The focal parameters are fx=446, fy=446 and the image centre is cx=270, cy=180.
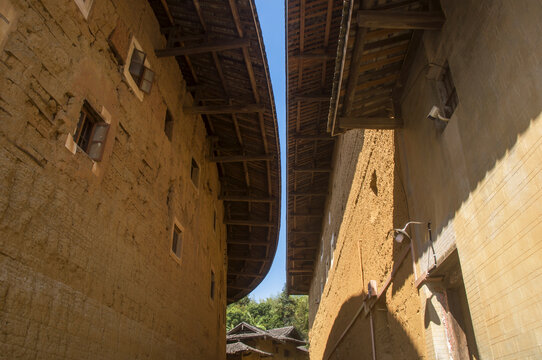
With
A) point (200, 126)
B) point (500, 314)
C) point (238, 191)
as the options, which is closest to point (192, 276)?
point (200, 126)

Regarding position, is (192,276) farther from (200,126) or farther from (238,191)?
(238,191)

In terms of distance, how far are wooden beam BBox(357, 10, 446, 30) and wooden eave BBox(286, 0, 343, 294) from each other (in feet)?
11.9

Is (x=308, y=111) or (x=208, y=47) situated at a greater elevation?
(x=308, y=111)

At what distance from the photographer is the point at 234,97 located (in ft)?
35.4

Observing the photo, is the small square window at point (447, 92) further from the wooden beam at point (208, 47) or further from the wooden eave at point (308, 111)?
the wooden beam at point (208, 47)

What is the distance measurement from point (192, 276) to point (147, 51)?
16.6 ft

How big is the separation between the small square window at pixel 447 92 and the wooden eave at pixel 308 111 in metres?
3.86

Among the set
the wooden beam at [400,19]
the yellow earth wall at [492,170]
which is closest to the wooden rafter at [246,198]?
the yellow earth wall at [492,170]

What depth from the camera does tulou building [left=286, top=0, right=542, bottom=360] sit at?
3.97m

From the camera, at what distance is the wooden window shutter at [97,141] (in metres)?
6.32

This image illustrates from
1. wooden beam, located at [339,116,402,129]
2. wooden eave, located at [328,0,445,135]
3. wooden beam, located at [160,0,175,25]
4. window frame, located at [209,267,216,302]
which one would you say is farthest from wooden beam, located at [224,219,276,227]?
wooden beam, located at [339,116,402,129]

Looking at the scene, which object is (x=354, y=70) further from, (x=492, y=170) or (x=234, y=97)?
(x=234, y=97)

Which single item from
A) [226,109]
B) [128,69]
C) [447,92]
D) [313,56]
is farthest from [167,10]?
[447,92]

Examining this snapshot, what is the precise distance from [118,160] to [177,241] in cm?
318
